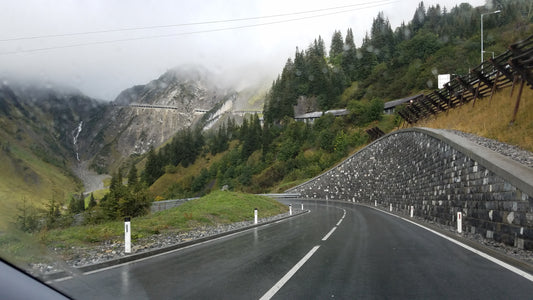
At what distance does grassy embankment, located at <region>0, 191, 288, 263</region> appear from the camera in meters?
2.52

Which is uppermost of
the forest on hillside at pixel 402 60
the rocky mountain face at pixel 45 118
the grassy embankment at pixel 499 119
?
the forest on hillside at pixel 402 60

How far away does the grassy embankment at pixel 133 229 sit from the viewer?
2.52 m

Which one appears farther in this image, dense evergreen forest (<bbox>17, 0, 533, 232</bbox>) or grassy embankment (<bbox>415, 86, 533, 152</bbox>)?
dense evergreen forest (<bbox>17, 0, 533, 232</bbox>)

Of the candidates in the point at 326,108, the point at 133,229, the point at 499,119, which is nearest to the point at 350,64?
the point at 326,108

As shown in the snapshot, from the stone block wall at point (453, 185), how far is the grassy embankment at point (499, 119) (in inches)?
72.1

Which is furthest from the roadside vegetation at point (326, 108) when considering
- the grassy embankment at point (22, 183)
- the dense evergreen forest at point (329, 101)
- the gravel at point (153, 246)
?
the grassy embankment at point (22, 183)

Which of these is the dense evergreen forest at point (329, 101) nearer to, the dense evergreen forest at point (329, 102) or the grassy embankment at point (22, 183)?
the dense evergreen forest at point (329, 102)

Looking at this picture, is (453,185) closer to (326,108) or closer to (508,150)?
(508,150)

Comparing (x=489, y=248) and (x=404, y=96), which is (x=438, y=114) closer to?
(x=489, y=248)

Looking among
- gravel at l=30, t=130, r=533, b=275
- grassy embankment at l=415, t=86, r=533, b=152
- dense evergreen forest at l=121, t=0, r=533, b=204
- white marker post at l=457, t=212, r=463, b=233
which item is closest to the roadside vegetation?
dense evergreen forest at l=121, t=0, r=533, b=204

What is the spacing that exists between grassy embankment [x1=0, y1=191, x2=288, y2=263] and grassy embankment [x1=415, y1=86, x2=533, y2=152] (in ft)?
45.9

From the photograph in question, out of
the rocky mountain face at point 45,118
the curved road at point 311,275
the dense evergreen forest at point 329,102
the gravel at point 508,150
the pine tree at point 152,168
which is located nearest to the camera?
the rocky mountain face at point 45,118

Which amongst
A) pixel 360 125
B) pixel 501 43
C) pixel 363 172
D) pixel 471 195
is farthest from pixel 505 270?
pixel 501 43

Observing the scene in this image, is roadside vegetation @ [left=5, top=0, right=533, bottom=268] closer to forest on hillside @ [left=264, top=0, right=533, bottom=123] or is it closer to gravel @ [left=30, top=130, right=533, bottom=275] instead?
forest on hillside @ [left=264, top=0, right=533, bottom=123]
